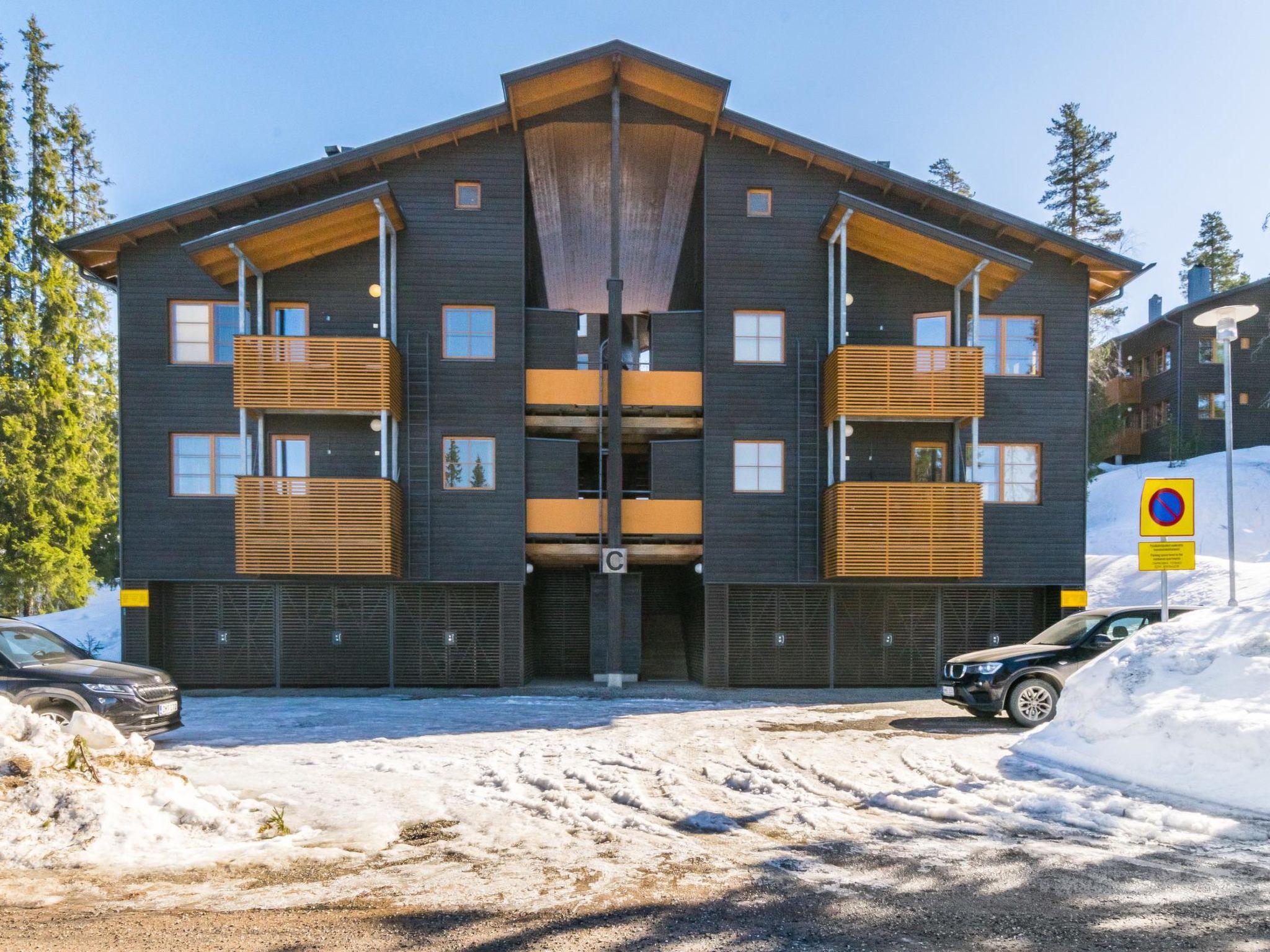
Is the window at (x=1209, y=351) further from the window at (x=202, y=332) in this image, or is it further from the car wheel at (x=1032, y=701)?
the window at (x=202, y=332)

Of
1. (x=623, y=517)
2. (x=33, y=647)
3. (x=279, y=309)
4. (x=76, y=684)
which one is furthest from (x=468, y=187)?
(x=76, y=684)

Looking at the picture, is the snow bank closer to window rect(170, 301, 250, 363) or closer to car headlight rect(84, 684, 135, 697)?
car headlight rect(84, 684, 135, 697)

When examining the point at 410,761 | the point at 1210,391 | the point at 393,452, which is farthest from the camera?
the point at 1210,391

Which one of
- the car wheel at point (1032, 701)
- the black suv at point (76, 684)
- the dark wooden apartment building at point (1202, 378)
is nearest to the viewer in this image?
the black suv at point (76, 684)

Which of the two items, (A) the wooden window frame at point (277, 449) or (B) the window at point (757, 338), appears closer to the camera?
(A) the wooden window frame at point (277, 449)

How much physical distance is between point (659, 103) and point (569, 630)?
12665mm

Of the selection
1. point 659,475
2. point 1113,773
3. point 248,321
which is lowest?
point 1113,773

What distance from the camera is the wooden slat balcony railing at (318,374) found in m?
18.5

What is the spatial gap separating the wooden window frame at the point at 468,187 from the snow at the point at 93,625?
14960mm

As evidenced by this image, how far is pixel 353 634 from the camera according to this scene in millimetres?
19516

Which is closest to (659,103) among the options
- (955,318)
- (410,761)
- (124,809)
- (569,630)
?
(955,318)

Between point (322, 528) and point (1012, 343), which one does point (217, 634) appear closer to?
point (322, 528)

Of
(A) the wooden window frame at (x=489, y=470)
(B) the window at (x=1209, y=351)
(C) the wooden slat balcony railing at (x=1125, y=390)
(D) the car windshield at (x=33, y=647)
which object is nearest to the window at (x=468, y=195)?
(A) the wooden window frame at (x=489, y=470)

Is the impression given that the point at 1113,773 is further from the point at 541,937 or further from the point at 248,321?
the point at 248,321
